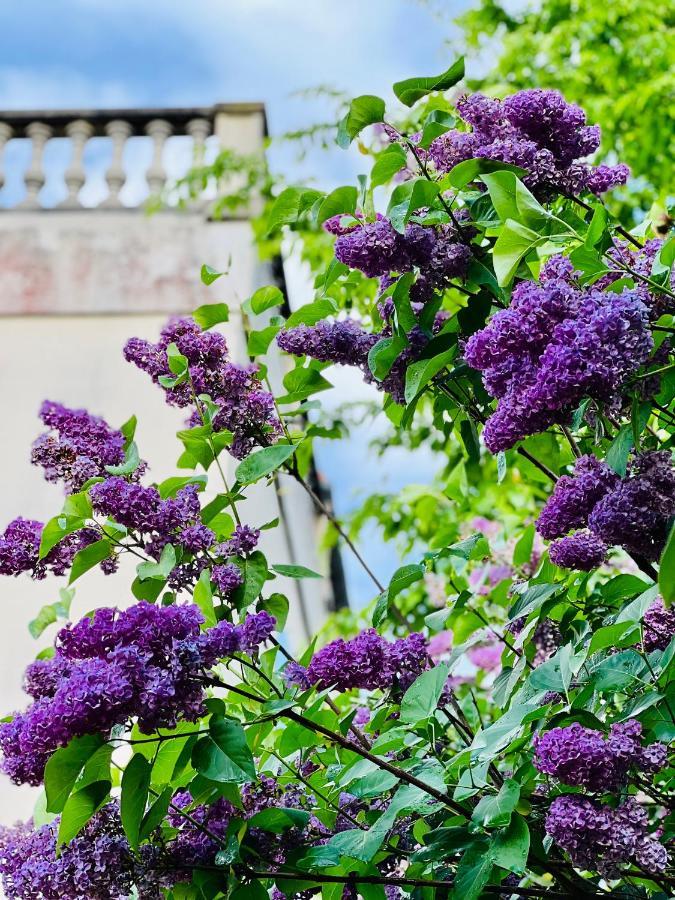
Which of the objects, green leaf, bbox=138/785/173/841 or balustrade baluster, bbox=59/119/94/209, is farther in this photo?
balustrade baluster, bbox=59/119/94/209

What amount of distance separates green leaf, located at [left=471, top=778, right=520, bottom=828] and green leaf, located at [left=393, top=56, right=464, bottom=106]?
0.80 m

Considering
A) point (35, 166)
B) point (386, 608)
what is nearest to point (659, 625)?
point (386, 608)

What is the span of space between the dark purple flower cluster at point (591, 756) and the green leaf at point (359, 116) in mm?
743

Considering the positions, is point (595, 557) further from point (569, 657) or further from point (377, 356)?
point (377, 356)

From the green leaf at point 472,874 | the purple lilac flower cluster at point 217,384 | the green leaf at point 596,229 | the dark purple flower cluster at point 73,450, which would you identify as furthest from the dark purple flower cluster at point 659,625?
the dark purple flower cluster at point 73,450

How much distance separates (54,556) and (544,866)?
→ 0.69m

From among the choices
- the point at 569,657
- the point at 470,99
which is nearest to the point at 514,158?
the point at 470,99

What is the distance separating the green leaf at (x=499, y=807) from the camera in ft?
Answer: 3.13

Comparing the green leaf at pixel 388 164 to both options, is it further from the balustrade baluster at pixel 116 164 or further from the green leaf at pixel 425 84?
the balustrade baluster at pixel 116 164

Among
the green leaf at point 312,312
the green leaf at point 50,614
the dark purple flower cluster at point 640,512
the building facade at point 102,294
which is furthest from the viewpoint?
the building facade at point 102,294

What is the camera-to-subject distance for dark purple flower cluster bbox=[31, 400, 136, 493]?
4.15 ft

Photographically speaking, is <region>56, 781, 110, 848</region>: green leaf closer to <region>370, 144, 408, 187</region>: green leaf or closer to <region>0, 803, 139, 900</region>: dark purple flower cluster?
<region>0, 803, 139, 900</region>: dark purple flower cluster

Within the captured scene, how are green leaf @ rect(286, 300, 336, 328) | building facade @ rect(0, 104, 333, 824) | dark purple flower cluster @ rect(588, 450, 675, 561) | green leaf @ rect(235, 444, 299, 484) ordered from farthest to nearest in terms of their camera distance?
1. building facade @ rect(0, 104, 333, 824)
2. green leaf @ rect(286, 300, 336, 328)
3. green leaf @ rect(235, 444, 299, 484)
4. dark purple flower cluster @ rect(588, 450, 675, 561)

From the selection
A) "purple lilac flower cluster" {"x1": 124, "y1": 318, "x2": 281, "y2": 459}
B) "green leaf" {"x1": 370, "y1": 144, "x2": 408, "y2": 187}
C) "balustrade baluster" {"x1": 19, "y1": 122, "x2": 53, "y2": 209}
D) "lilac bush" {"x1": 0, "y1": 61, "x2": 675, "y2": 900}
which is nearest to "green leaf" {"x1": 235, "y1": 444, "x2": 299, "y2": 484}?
"lilac bush" {"x1": 0, "y1": 61, "x2": 675, "y2": 900}
